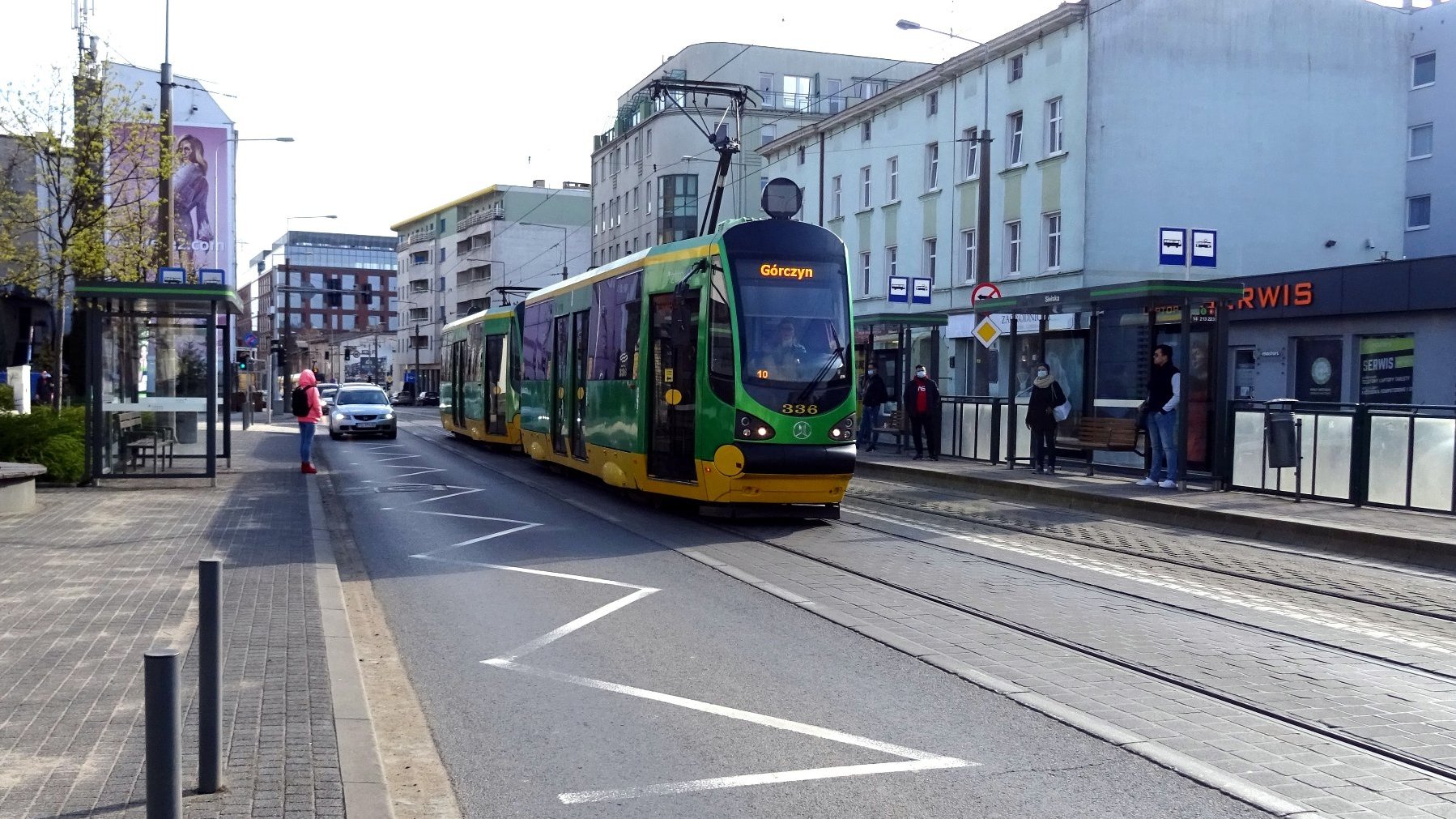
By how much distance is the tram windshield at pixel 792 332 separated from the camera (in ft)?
47.4

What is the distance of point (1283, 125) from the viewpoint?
3919 centimetres

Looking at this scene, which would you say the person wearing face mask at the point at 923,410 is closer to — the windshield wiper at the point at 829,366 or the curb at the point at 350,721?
the windshield wiper at the point at 829,366

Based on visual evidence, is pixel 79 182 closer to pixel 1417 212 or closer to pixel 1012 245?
pixel 1012 245

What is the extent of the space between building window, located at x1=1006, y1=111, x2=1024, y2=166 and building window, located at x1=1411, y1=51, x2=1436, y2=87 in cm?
1566

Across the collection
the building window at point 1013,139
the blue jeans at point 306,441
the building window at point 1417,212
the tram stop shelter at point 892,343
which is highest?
the building window at point 1013,139

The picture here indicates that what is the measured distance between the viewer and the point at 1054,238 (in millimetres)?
39188

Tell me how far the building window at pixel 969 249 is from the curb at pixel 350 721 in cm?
3524

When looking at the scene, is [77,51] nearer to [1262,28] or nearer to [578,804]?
[578,804]

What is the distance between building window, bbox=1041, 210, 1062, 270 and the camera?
1522 inches

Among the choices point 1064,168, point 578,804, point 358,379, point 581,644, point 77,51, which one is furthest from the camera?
point 358,379

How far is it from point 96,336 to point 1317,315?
26208 millimetres

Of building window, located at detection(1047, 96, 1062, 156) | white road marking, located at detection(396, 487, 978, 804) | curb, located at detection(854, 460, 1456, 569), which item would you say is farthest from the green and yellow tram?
building window, located at detection(1047, 96, 1062, 156)

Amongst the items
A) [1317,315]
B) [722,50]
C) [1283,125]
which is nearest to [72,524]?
[1317,315]

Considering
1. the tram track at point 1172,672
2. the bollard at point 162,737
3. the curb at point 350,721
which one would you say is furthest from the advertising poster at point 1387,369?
the bollard at point 162,737
